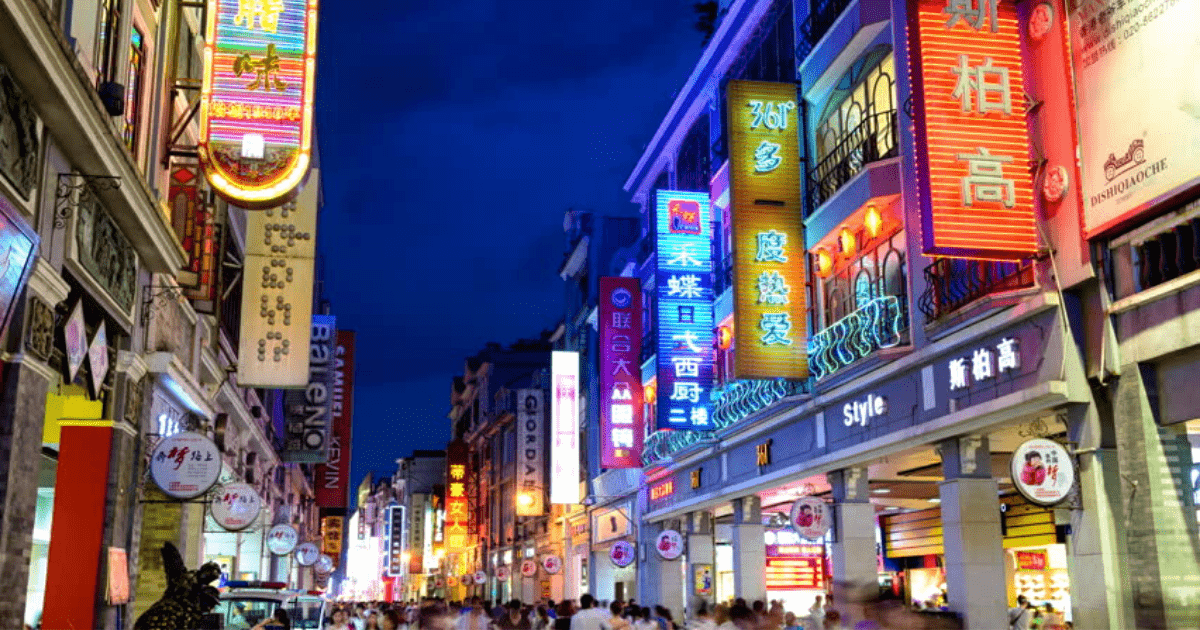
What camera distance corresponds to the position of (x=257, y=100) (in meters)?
17.4

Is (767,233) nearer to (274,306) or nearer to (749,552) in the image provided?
(749,552)

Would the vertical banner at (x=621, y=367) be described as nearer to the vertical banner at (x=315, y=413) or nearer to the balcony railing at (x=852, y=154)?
the vertical banner at (x=315, y=413)

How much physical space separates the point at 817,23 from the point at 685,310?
899 centimetres

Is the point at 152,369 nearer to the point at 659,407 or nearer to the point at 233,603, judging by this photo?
the point at 233,603

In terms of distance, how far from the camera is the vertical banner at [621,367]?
38125 mm

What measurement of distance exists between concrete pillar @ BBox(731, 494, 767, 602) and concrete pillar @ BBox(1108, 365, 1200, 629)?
46.0ft

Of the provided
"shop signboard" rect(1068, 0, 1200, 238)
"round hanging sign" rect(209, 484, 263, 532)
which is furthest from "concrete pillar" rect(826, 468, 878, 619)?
"round hanging sign" rect(209, 484, 263, 532)

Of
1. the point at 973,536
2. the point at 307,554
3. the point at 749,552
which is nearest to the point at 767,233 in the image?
the point at 973,536

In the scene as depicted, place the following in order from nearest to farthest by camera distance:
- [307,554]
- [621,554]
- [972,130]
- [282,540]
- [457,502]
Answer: [972,130] < [282,540] < [621,554] < [307,554] < [457,502]

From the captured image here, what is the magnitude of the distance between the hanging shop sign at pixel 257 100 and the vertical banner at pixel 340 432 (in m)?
34.3

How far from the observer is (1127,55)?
48.0ft

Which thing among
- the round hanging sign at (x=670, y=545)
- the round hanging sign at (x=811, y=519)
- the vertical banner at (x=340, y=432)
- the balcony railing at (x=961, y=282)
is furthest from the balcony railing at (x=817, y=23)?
the vertical banner at (x=340, y=432)

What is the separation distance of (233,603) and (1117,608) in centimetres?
1266

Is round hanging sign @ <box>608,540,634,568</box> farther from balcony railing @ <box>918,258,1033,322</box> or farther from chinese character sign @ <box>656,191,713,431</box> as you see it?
balcony railing @ <box>918,258,1033,322</box>
